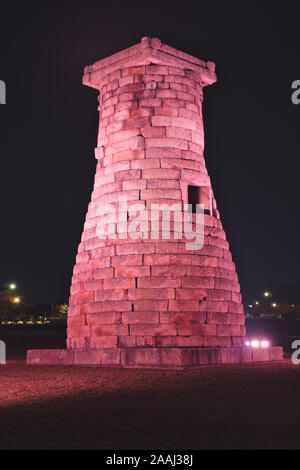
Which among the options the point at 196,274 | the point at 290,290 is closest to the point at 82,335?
the point at 196,274

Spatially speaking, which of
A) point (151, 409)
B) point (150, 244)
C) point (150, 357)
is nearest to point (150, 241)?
point (150, 244)

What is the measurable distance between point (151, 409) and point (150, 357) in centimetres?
513

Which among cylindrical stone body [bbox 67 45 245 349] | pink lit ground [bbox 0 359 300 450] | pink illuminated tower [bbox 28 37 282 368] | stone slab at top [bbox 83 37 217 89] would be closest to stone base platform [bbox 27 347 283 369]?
pink illuminated tower [bbox 28 37 282 368]

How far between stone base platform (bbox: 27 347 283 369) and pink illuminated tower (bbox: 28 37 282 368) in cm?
3

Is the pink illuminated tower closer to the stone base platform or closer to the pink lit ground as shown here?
the stone base platform

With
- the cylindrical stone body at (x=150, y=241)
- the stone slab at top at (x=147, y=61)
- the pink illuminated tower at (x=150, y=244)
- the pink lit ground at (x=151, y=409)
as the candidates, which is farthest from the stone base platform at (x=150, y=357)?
the stone slab at top at (x=147, y=61)

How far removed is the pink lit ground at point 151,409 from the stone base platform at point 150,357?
1.62ft

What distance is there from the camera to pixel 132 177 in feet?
51.1

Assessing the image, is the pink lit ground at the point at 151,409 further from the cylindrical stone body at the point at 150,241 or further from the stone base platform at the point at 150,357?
the cylindrical stone body at the point at 150,241

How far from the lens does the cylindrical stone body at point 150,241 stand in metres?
14.3

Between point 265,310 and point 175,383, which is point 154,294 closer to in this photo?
point 175,383

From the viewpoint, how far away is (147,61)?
16.1 m

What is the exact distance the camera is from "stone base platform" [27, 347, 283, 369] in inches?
507
